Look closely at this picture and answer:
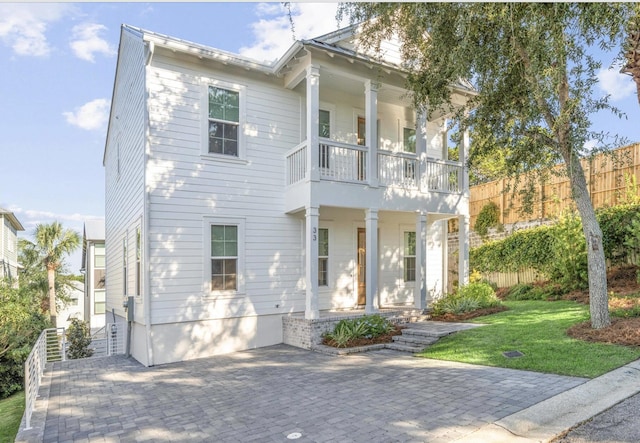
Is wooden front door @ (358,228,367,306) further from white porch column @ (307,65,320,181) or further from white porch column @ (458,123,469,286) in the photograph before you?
white porch column @ (307,65,320,181)

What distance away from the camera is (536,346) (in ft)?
25.0

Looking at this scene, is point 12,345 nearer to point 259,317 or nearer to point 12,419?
point 12,419

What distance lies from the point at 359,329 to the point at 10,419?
685cm

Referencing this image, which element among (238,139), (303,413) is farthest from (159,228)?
(303,413)

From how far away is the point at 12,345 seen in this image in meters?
11.0

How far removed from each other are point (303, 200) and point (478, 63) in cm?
478

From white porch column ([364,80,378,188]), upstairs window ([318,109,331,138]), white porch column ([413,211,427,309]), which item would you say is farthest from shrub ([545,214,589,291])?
upstairs window ([318,109,331,138])

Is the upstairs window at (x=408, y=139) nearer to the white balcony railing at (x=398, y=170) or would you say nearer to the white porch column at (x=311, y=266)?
the white balcony railing at (x=398, y=170)

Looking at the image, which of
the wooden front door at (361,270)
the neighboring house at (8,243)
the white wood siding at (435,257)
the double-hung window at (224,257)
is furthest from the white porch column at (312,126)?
the neighboring house at (8,243)

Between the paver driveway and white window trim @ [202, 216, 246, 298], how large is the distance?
185 cm

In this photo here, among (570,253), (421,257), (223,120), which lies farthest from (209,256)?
(570,253)

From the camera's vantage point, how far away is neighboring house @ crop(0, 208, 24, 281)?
24516 millimetres

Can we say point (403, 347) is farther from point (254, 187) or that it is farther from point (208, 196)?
point (208, 196)

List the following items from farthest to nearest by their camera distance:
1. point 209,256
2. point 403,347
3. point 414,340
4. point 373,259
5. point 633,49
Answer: point 373,259, point 209,256, point 414,340, point 403,347, point 633,49
